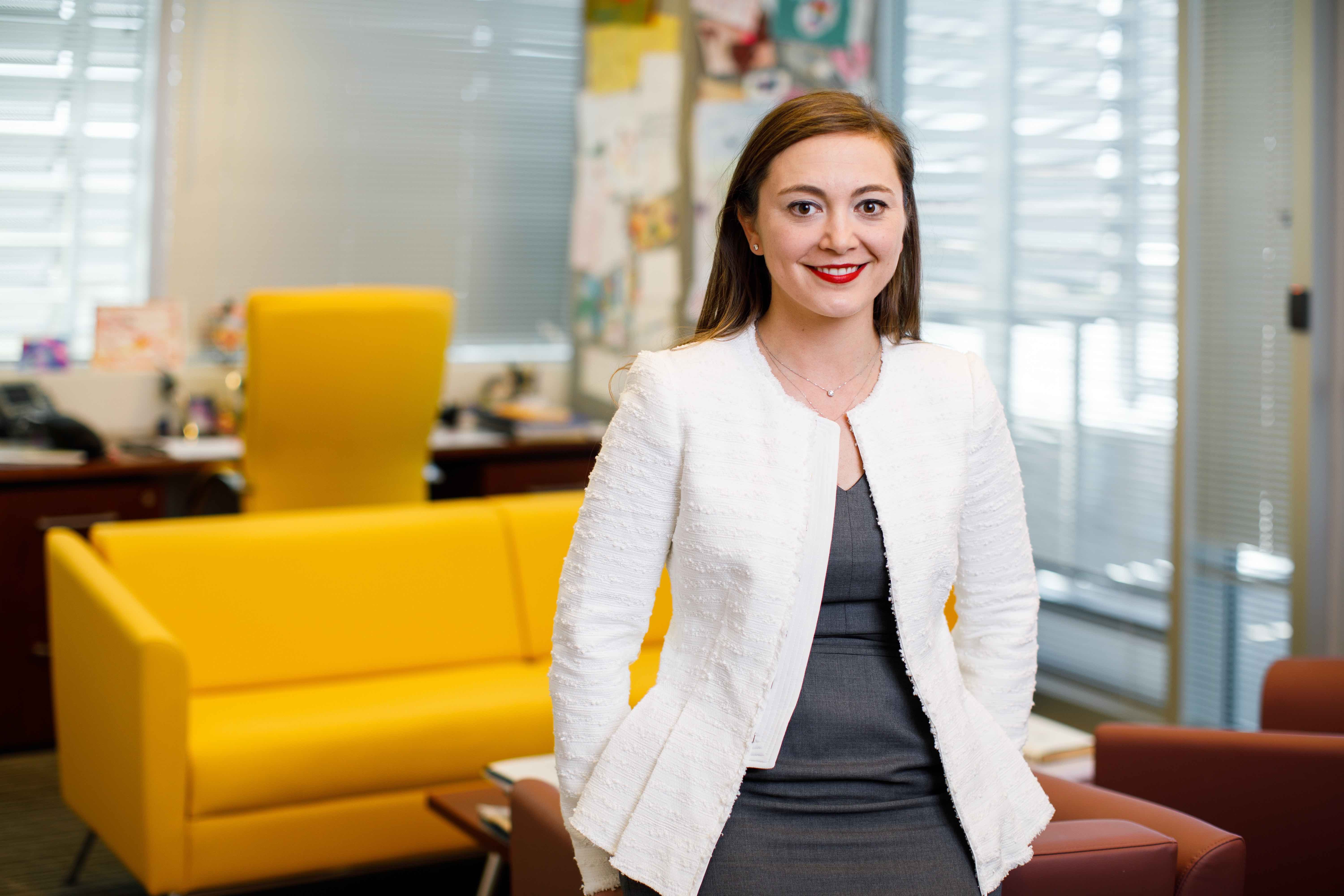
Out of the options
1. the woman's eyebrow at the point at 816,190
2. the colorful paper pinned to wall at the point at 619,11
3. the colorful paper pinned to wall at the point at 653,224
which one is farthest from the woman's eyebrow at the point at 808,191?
the colorful paper pinned to wall at the point at 619,11

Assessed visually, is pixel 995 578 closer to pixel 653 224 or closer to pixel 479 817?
pixel 479 817

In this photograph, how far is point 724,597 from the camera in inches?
58.5

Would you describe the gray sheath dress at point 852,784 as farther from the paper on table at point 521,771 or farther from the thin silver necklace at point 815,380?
the paper on table at point 521,771

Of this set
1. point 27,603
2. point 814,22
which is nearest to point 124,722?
point 27,603

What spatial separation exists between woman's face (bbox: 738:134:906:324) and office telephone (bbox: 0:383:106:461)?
11.1 ft

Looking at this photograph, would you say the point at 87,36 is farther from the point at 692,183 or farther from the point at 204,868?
the point at 204,868

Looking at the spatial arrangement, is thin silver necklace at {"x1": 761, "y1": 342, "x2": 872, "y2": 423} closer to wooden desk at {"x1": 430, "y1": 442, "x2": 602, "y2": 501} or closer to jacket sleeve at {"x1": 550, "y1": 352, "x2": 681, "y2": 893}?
jacket sleeve at {"x1": 550, "y1": 352, "x2": 681, "y2": 893}

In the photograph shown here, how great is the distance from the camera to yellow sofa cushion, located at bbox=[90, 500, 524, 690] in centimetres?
324

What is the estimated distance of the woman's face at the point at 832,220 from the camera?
4.95ft

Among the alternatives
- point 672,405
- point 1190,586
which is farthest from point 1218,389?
point 672,405

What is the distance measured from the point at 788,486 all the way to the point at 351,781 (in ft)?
5.97

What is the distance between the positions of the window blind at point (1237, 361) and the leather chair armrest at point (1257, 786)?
4.29ft

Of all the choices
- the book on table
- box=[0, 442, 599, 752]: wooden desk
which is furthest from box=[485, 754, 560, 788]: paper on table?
box=[0, 442, 599, 752]: wooden desk

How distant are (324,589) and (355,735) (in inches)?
19.5
